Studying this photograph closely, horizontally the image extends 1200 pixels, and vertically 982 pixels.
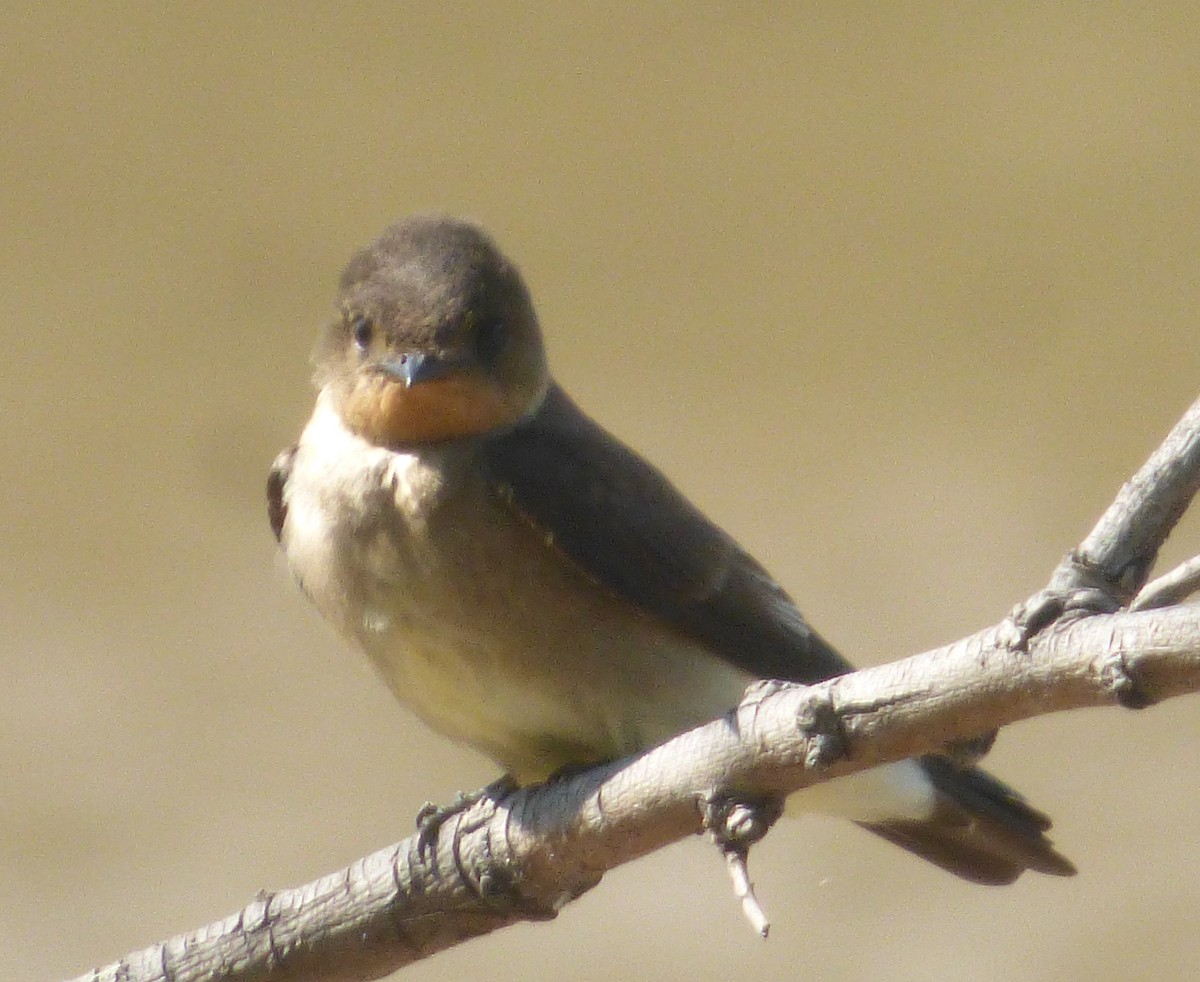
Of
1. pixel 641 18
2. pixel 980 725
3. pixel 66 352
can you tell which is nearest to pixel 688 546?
pixel 980 725

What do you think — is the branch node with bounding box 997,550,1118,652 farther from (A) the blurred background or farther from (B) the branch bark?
(A) the blurred background

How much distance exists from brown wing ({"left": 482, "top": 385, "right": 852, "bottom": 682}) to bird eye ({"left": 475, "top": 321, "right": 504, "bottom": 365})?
80 mm

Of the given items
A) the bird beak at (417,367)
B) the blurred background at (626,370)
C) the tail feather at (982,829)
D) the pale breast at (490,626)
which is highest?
the blurred background at (626,370)

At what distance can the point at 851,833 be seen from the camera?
3494 millimetres

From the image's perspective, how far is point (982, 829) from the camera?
2178 millimetres

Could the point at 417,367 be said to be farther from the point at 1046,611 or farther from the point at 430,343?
the point at 1046,611

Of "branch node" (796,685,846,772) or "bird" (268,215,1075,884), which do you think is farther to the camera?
"bird" (268,215,1075,884)

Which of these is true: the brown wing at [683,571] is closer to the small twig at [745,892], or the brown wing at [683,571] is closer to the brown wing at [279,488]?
the brown wing at [279,488]

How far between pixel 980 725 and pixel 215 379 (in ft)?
7.58

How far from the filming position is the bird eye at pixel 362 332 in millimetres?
2100

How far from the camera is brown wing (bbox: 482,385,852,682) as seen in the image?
6.49ft

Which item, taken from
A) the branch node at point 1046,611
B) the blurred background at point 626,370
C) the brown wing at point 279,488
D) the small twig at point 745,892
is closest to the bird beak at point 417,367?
the brown wing at point 279,488

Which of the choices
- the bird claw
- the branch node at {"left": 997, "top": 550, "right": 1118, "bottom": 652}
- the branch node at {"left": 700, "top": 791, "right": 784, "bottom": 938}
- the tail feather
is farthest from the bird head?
the branch node at {"left": 997, "top": 550, "right": 1118, "bottom": 652}

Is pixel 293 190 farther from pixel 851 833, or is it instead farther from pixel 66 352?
→ pixel 851 833
